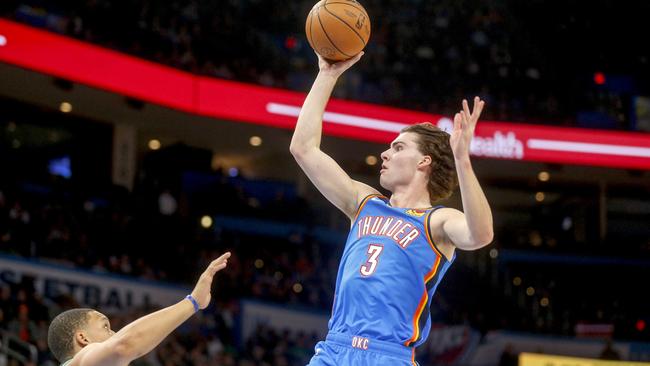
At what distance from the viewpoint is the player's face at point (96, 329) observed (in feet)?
15.2

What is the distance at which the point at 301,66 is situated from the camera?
62.6ft

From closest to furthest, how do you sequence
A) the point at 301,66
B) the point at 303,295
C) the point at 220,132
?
the point at 303,295 < the point at 301,66 < the point at 220,132

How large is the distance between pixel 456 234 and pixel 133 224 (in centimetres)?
1285

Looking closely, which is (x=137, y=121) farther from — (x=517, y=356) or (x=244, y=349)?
(x=517, y=356)

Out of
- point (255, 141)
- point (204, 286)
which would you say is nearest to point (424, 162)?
point (204, 286)

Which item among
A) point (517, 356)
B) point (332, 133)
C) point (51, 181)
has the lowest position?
point (517, 356)

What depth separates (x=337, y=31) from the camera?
4.50 metres

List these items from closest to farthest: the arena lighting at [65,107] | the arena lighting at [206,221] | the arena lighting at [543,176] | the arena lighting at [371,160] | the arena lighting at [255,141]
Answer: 1. the arena lighting at [206,221]
2. the arena lighting at [65,107]
3. the arena lighting at [255,141]
4. the arena lighting at [371,160]
5. the arena lighting at [543,176]

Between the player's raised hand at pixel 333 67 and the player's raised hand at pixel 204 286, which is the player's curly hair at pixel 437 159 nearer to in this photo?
the player's raised hand at pixel 333 67

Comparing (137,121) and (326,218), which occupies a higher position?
(137,121)

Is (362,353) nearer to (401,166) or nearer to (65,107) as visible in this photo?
(401,166)

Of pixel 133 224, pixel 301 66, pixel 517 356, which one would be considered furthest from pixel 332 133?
pixel 517 356

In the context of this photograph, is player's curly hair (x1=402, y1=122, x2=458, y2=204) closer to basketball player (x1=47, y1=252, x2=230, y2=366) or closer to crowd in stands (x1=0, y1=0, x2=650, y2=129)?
basketball player (x1=47, y1=252, x2=230, y2=366)

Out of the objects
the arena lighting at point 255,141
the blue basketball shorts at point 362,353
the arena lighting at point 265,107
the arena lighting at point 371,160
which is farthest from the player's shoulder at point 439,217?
the arena lighting at point 371,160
